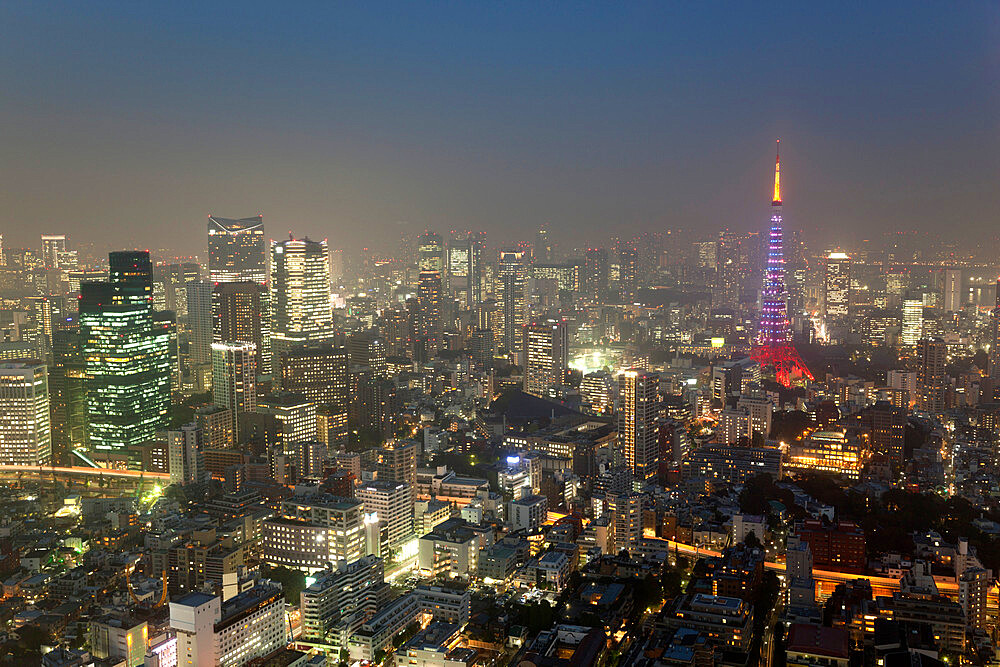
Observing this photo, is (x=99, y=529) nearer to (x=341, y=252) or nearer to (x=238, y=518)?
(x=238, y=518)

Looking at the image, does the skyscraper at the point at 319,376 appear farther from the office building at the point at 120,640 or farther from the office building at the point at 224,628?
the office building at the point at 120,640

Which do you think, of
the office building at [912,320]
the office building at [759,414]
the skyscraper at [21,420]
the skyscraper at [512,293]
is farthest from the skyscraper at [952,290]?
the skyscraper at [21,420]

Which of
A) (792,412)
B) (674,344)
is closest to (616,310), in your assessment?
(674,344)

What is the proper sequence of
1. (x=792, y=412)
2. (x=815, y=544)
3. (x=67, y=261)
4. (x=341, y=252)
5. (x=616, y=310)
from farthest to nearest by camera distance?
(x=616, y=310), (x=341, y=252), (x=792, y=412), (x=67, y=261), (x=815, y=544)

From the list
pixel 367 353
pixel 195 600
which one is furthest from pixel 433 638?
pixel 367 353

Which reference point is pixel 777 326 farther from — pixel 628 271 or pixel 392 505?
pixel 392 505

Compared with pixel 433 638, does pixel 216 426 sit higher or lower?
higher

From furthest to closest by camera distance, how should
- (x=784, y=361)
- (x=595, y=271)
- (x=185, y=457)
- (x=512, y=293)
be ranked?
(x=595, y=271), (x=512, y=293), (x=784, y=361), (x=185, y=457)
